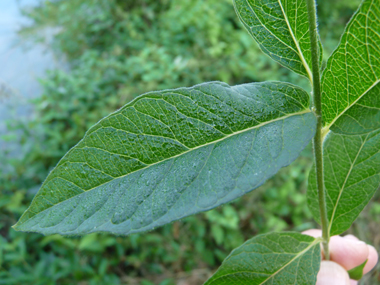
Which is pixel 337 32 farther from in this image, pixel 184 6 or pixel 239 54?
pixel 184 6

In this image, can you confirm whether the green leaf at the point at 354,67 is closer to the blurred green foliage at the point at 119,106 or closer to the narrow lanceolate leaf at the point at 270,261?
the narrow lanceolate leaf at the point at 270,261

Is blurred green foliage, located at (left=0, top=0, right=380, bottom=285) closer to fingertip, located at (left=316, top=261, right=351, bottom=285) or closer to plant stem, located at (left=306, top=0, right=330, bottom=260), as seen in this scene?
fingertip, located at (left=316, top=261, right=351, bottom=285)

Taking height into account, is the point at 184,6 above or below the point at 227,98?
above

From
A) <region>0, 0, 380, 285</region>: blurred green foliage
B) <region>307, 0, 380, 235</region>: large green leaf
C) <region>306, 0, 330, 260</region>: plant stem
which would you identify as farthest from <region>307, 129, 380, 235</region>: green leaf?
<region>0, 0, 380, 285</region>: blurred green foliage

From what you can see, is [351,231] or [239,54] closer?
[351,231]

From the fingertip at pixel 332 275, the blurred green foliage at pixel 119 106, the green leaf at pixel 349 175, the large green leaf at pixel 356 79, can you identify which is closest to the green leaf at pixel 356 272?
the fingertip at pixel 332 275

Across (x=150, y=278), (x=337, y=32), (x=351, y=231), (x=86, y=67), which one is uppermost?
(x=86, y=67)

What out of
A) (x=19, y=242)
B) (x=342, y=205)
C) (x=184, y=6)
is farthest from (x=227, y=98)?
(x=184, y=6)

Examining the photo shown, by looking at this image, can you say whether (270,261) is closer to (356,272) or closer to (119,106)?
(356,272)
